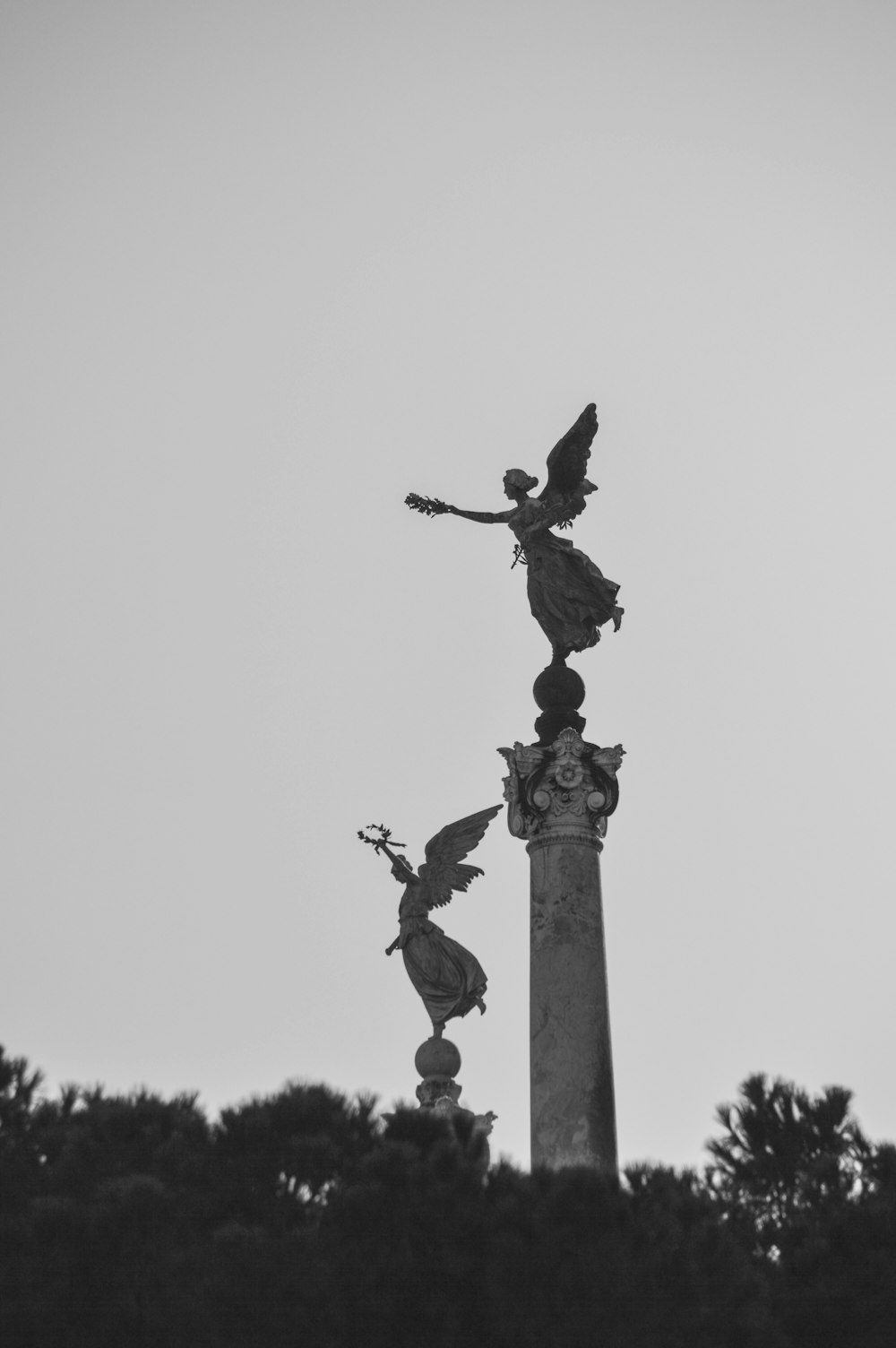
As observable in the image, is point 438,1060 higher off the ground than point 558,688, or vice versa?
point 558,688

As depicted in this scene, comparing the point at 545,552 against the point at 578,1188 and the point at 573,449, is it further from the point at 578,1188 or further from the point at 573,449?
the point at 578,1188

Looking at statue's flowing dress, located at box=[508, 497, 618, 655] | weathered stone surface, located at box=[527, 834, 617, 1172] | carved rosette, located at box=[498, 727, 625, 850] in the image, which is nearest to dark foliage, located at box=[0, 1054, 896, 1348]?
weathered stone surface, located at box=[527, 834, 617, 1172]

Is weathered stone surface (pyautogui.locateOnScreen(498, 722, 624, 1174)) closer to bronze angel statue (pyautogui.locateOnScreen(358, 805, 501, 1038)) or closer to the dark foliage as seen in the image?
the dark foliage

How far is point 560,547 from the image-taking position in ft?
70.3

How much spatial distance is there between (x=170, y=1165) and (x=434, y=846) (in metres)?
7.31

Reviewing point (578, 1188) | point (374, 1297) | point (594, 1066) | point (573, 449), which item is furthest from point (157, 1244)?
point (573, 449)

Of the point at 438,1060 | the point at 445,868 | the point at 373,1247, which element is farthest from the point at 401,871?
the point at 373,1247

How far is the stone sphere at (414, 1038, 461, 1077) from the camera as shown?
72.8ft

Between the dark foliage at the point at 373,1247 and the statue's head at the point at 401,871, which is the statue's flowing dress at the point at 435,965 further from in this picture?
the dark foliage at the point at 373,1247

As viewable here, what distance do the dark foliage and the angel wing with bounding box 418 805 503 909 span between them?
241 inches

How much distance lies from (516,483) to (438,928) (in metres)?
5.37

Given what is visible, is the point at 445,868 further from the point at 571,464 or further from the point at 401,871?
the point at 571,464

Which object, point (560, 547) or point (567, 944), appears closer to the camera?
point (567, 944)

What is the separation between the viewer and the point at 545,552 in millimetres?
21422
